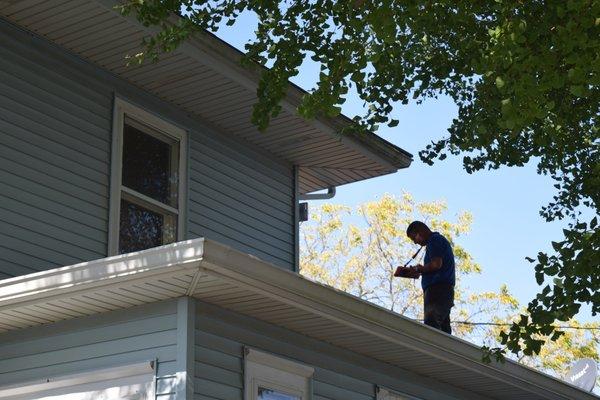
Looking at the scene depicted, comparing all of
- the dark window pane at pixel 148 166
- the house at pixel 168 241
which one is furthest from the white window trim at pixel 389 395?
the dark window pane at pixel 148 166

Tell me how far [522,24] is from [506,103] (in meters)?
0.57

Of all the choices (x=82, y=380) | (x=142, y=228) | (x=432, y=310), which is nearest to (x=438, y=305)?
(x=432, y=310)

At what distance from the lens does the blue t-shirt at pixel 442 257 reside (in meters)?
12.2

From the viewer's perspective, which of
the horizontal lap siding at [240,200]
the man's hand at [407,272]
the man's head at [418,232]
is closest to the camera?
the man's hand at [407,272]

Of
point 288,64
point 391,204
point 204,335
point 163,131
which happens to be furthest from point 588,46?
point 391,204

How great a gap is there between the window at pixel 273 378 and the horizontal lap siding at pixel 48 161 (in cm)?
249

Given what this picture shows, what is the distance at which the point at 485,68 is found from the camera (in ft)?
25.5

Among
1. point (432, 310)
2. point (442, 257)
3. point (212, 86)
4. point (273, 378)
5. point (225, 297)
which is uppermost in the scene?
point (212, 86)

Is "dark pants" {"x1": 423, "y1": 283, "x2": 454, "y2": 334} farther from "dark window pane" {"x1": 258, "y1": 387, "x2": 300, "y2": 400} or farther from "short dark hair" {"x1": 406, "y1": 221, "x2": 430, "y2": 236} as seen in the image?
"dark window pane" {"x1": 258, "y1": 387, "x2": 300, "y2": 400}

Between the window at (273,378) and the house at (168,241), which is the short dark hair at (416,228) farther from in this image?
the window at (273,378)

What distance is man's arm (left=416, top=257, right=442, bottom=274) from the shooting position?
39.5ft

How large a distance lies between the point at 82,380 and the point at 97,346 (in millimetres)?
304

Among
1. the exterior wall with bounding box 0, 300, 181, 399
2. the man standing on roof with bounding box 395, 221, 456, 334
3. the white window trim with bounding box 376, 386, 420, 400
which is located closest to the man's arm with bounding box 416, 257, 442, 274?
the man standing on roof with bounding box 395, 221, 456, 334

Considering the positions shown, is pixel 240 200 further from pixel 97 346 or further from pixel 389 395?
pixel 97 346
